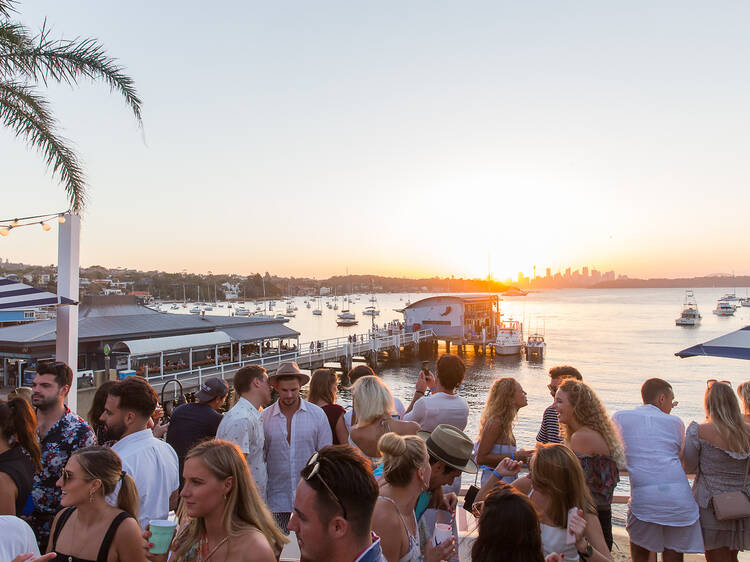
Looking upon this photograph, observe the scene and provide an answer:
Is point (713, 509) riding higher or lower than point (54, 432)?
lower

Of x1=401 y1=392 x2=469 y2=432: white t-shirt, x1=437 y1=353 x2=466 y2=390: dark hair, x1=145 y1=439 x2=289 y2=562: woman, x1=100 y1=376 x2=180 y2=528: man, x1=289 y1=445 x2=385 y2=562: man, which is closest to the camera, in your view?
x1=289 y1=445 x2=385 y2=562: man

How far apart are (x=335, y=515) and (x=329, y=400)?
9.66ft

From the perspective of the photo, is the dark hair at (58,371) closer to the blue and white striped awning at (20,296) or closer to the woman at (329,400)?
the woman at (329,400)

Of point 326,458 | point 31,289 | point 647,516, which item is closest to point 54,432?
point 326,458

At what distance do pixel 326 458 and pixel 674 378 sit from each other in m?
Result: 47.1

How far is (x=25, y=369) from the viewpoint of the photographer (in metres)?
20.0

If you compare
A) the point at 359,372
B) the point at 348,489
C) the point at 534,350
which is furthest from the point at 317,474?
the point at 534,350

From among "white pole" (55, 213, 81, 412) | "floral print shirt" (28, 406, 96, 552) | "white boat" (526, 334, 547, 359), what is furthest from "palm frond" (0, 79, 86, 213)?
"white boat" (526, 334, 547, 359)

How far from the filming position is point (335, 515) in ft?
5.81

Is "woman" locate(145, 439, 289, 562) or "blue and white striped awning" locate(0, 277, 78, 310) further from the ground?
"blue and white striped awning" locate(0, 277, 78, 310)

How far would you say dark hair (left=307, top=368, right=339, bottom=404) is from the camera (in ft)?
15.3

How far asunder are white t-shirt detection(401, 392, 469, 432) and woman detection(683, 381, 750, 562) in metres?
1.78

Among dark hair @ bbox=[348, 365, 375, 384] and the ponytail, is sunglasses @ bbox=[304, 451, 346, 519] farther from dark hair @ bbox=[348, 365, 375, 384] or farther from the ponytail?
dark hair @ bbox=[348, 365, 375, 384]

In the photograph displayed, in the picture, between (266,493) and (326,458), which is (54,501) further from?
(326,458)
